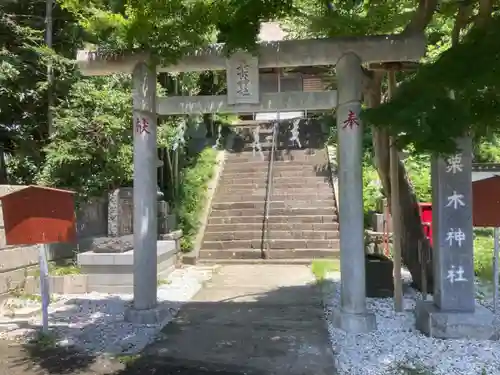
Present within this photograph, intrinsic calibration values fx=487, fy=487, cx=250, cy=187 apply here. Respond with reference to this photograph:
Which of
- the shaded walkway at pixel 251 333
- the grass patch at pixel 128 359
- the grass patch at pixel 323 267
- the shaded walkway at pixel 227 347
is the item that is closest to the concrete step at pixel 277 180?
the grass patch at pixel 323 267

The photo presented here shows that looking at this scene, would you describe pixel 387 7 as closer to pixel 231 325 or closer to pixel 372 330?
pixel 372 330

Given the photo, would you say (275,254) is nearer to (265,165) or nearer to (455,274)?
(265,165)

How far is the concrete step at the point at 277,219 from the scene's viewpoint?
13.6 m

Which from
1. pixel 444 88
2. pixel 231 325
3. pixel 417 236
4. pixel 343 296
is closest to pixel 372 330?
pixel 343 296

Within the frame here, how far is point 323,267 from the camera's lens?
1106cm

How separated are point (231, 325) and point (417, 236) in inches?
139

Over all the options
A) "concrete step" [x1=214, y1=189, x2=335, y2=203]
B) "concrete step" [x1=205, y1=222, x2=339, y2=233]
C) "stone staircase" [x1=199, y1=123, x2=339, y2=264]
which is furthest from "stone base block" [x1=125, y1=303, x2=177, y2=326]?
"concrete step" [x1=214, y1=189, x2=335, y2=203]

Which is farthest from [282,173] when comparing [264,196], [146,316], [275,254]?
[146,316]

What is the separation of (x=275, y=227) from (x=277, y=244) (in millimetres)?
790

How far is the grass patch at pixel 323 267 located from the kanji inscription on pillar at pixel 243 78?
4.63 meters

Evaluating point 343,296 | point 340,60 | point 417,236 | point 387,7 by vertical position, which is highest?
point 387,7

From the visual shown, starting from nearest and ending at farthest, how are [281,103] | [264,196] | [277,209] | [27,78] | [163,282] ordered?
[281,103] < [163,282] < [27,78] < [277,209] < [264,196]

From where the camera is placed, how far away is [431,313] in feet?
19.1

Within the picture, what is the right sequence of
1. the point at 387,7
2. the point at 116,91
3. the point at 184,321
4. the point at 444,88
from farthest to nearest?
1. the point at 116,91
2. the point at 387,7
3. the point at 184,321
4. the point at 444,88
